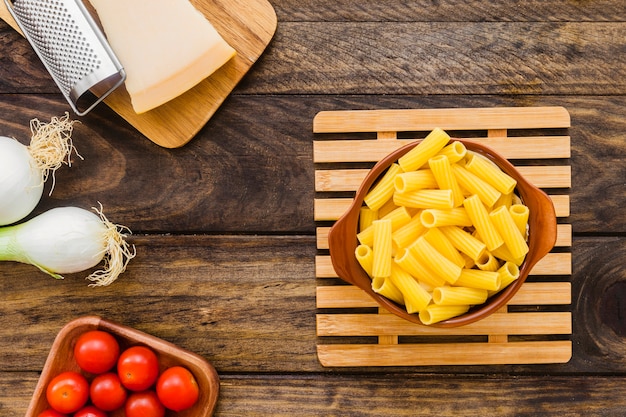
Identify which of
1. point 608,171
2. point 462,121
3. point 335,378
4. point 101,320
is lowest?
point 335,378

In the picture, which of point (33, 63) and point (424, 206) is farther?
point (33, 63)

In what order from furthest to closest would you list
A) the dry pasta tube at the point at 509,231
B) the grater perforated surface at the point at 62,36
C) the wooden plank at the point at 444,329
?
the wooden plank at the point at 444,329 → the grater perforated surface at the point at 62,36 → the dry pasta tube at the point at 509,231

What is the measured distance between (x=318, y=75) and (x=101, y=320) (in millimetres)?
639

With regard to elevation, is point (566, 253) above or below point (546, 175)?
below

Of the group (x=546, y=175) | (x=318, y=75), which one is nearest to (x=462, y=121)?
(x=546, y=175)

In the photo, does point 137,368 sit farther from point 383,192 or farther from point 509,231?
point 509,231

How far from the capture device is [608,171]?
126 cm

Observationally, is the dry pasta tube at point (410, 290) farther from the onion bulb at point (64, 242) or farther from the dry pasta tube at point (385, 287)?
the onion bulb at point (64, 242)

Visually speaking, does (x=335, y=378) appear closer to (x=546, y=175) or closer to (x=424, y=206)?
(x=424, y=206)

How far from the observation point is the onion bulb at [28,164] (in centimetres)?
117

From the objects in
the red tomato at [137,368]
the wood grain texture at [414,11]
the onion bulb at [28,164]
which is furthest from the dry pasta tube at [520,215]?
the onion bulb at [28,164]

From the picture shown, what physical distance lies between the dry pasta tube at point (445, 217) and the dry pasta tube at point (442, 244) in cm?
2

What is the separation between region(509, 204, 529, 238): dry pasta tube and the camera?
105cm

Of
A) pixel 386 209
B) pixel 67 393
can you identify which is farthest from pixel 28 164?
pixel 386 209
